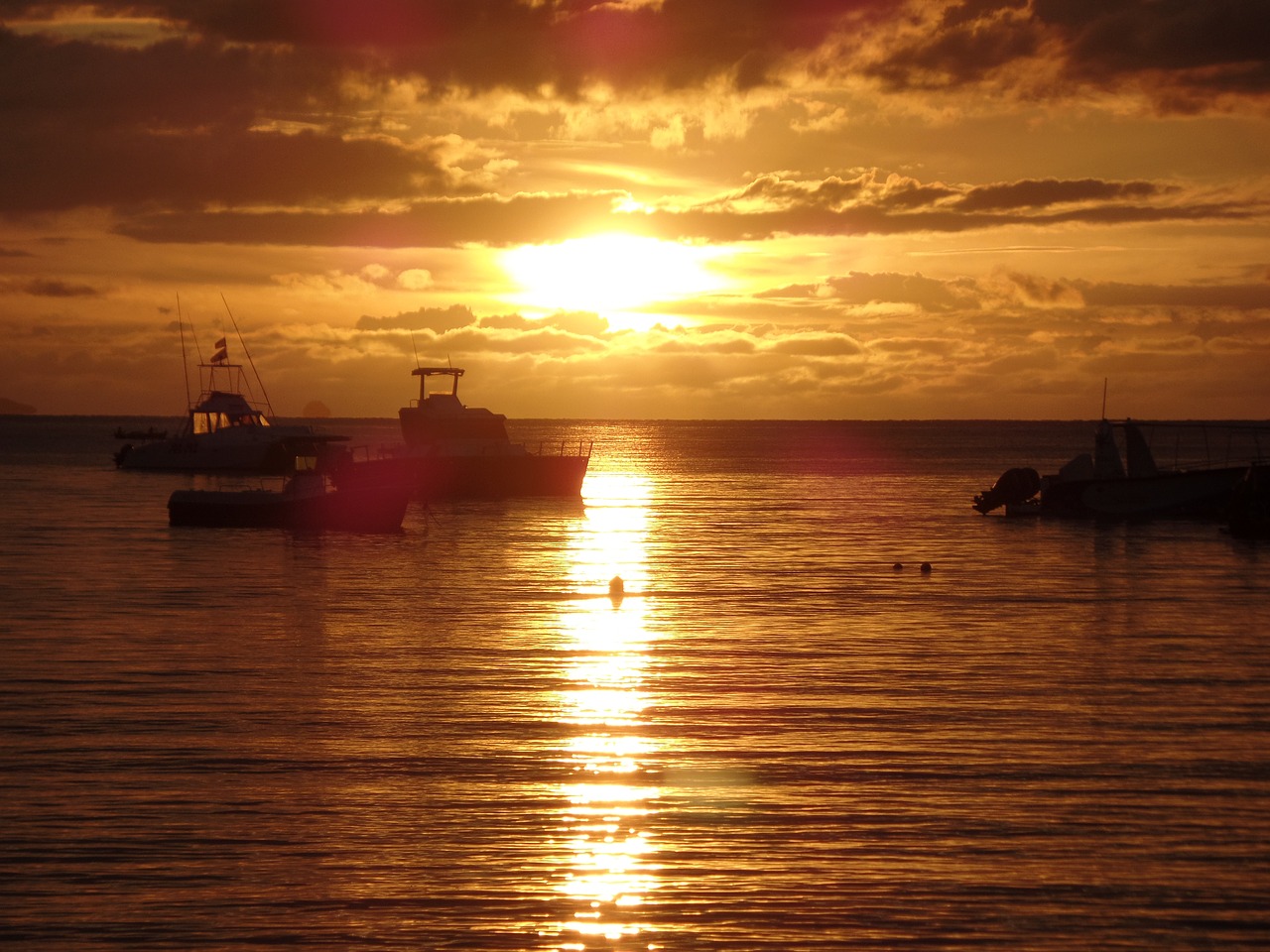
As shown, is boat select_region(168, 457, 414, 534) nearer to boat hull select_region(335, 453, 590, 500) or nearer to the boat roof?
boat hull select_region(335, 453, 590, 500)

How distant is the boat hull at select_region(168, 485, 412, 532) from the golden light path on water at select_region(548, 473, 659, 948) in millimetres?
19569

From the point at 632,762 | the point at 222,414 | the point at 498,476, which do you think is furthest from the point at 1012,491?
the point at 222,414

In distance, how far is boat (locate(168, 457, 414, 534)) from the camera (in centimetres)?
6019

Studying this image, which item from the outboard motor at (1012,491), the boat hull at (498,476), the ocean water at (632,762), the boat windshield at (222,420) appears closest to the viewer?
the ocean water at (632,762)

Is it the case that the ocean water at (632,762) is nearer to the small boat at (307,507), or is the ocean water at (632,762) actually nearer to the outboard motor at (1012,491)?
the small boat at (307,507)

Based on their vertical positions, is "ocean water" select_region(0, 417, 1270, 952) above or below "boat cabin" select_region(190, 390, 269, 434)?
below

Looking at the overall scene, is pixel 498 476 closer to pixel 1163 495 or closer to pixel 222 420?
pixel 1163 495

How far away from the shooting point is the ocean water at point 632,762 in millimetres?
13109

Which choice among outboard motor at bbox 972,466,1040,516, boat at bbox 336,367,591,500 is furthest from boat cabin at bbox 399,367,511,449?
outboard motor at bbox 972,466,1040,516

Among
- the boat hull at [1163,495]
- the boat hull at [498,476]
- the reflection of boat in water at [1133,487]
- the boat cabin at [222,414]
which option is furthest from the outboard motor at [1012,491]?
the boat cabin at [222,414]

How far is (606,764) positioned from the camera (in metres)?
19.0

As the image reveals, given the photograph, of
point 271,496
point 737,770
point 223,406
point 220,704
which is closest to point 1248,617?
point 737,770

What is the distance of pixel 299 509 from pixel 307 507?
1.54ft

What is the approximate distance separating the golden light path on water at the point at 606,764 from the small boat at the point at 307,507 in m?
19.6
